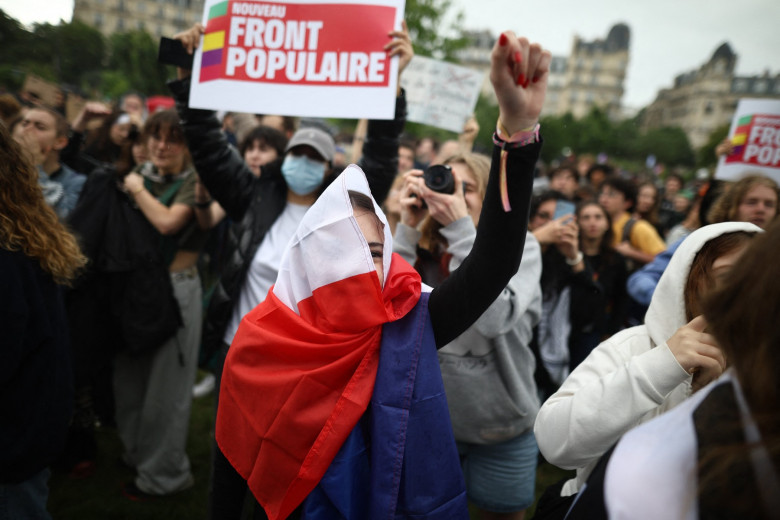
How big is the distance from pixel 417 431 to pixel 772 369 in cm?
81

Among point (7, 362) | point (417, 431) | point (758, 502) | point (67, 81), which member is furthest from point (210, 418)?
point (67, 81)

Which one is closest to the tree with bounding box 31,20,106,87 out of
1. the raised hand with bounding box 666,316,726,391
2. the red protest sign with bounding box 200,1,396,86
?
the red protest sign with bounding box 200,1,396,86

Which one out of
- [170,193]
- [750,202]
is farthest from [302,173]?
[750,202]

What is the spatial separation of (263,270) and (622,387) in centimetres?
172

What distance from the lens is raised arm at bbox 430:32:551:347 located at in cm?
110

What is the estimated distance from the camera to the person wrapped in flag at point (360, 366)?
127 centimetres

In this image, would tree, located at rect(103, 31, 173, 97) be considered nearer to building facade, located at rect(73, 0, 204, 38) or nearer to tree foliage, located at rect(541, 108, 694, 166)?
building facade, located at rect(73, 0, 204, 38)

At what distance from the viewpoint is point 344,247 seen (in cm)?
131

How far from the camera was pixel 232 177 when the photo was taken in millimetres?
2566

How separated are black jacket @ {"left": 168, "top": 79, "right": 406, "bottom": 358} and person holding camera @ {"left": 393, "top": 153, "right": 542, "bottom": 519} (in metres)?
0.50

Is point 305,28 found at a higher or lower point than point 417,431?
→ higher

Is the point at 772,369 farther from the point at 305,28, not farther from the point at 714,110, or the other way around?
the point at 714,110


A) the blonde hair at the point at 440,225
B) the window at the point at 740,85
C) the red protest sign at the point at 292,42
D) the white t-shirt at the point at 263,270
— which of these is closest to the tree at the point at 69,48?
the red protest sign at the point at 292,42

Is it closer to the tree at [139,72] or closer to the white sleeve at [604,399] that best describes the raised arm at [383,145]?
the white sleeve at [604,399]
